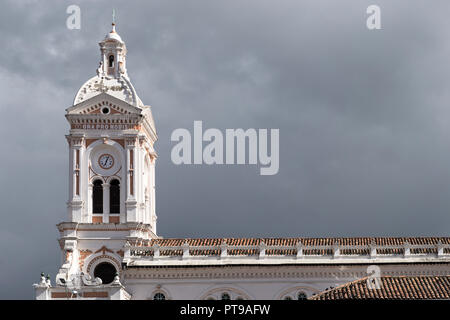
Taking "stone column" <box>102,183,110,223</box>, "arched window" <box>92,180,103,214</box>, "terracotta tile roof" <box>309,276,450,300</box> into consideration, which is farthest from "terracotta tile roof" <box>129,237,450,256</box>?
"terracotta tile roof" <box>309,276,450,300</box>

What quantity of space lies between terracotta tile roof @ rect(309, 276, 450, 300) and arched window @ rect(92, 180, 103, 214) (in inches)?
1032

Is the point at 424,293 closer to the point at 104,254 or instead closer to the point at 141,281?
the point at 141,281

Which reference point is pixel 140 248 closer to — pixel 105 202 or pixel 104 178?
pixel 105 202

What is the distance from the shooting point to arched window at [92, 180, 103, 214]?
229ft

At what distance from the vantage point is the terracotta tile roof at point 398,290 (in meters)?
45.6

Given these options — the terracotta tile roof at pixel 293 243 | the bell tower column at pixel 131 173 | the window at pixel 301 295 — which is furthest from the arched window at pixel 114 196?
the window at pixel 301 295

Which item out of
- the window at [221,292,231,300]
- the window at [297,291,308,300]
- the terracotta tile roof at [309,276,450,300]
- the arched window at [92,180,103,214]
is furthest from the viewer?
the arched window at [92,180,103,214]

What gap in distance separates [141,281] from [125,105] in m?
13.7

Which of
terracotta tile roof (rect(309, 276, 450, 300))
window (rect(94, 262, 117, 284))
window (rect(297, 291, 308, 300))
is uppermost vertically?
window (rect(94, 262, 117, 284))

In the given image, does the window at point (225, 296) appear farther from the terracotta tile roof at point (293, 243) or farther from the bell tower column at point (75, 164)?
the bell tower column at point (75, 164)

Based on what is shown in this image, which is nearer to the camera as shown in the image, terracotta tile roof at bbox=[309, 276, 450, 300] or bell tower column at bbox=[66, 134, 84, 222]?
terracotta tile roof at bbox=[309, 276, 450, 300]

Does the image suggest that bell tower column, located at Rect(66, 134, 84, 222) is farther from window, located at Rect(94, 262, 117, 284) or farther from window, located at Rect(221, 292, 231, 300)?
window, located at Rect(221, 292, 231, 300)

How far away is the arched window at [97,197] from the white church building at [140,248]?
72 millimetres
